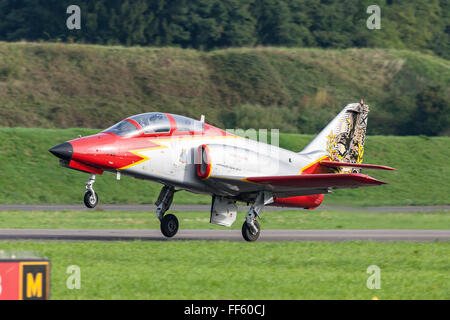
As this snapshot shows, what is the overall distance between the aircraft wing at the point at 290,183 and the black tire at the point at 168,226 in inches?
77.6

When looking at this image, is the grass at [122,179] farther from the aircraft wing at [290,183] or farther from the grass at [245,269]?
the grass at [245,269]

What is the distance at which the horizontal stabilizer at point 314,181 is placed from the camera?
1650 centimetres

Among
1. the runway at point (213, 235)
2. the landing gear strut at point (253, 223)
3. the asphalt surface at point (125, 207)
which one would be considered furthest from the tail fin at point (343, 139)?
the asphalt surface at point (125, 207)

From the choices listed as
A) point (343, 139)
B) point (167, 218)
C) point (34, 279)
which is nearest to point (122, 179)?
point (343, 139)

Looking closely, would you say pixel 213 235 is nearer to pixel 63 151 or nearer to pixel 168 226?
pixel 168 226

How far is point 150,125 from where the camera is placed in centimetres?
1703

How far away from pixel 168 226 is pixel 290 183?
370 cm

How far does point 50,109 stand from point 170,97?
9390 mm

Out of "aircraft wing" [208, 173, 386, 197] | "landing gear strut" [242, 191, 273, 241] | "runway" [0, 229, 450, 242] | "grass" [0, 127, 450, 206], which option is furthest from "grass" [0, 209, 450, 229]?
"grass" [0, 127, 450, 206]

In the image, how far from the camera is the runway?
18.2 m

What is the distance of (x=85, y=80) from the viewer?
51594 mm

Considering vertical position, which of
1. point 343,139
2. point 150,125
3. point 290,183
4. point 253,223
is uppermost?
point 343,139

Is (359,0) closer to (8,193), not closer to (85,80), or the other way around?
(85,80)
